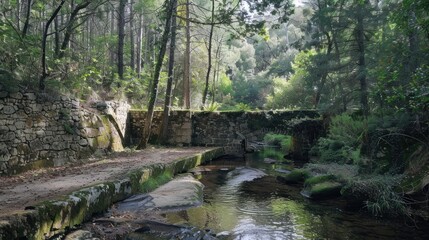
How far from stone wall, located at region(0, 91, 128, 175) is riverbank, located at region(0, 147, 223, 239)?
19.8 inches

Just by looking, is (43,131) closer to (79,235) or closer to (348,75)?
(79,235)

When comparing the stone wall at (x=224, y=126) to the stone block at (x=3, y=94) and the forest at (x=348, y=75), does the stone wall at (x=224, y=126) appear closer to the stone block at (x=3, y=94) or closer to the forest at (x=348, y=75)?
the forest at (x=348, y=75)

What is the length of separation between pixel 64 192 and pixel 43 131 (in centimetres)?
382

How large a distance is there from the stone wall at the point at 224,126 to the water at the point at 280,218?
26.8 feet

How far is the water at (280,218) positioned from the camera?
5832 millimetres

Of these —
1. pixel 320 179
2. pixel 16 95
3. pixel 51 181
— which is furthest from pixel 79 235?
pixel 320 179

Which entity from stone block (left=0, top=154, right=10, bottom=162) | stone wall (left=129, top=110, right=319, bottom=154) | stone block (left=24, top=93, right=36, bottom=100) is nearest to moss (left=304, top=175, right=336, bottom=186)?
stone block (left=0, top=154, right=10, bottom=162)

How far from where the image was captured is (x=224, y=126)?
706 inches

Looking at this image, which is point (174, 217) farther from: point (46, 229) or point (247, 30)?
point (247, 30)

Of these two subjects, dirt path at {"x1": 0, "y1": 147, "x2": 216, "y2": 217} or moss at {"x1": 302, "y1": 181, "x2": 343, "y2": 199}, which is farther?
moss at {"x1": 302, "y1": 181, "x2": 343, "y2": 199}

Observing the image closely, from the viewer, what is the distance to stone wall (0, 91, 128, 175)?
24.6 ft

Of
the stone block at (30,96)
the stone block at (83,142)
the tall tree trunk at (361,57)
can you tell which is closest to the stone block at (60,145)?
the stone block at (83,142)

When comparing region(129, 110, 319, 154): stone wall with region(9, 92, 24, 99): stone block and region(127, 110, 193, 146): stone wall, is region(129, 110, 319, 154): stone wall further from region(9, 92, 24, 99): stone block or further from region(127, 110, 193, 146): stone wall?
region(9, 92, 24, 99): stone block

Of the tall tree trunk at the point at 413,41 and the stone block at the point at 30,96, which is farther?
the stone block at the point at 30,96
